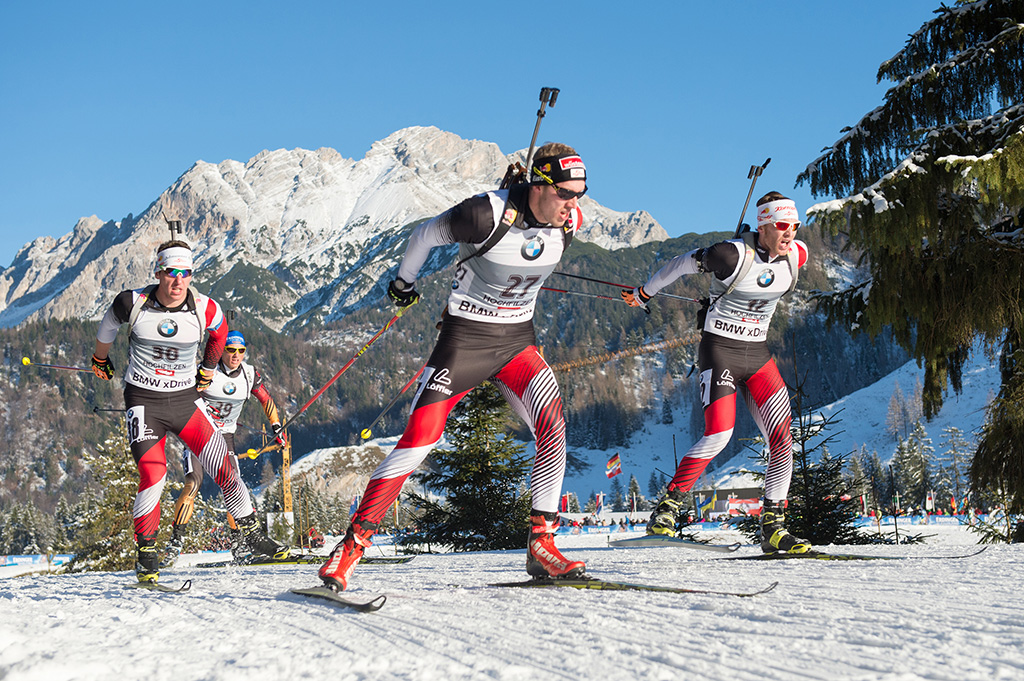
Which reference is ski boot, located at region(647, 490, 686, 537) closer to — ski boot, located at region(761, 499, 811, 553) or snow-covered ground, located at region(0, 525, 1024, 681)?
ski boot, located at region(761, 499, 811, 553)

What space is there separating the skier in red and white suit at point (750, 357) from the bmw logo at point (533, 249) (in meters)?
2.48

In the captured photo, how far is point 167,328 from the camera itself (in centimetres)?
686

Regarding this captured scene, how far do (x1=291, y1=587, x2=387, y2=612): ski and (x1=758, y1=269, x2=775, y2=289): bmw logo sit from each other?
452 cm

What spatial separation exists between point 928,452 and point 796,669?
4319 inches

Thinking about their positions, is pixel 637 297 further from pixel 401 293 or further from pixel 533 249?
pixel 401 293

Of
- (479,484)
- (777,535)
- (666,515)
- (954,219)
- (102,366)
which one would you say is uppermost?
(954,219)

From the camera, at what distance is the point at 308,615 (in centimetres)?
392

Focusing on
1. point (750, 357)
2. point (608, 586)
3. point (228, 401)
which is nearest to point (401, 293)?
point (608, 586)

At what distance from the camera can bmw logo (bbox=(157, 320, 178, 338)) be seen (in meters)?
6.85

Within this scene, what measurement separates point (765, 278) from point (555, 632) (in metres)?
4.79

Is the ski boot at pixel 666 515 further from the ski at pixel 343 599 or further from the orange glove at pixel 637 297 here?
the ski at pixel 343 599

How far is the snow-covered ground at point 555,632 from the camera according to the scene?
259cm

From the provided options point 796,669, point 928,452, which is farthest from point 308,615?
point 928,452

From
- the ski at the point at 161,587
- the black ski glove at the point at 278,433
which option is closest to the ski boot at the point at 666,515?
the ski at the point at 161,587
